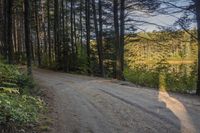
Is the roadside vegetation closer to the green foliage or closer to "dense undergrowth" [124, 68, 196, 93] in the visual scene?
"dense undergrowth" [124, 68, 196, 93]

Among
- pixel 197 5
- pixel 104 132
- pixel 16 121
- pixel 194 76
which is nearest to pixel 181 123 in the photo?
pixel 104 132

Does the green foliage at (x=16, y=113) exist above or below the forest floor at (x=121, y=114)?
above

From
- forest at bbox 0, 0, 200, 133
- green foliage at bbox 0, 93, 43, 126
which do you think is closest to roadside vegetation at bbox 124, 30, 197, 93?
forest at bbox 0, 0, 200, 133

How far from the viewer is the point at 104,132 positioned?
9.39 meters

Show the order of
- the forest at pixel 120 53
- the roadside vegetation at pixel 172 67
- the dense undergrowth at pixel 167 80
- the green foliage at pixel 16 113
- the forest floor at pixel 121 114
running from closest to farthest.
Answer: the green foliage at pixel 16 113
the forest floor at pixel 121 114
the forest at pixel 120 53
the roadside vegetation at pixel 172 67
the dense undergrowth at pixel 167 80

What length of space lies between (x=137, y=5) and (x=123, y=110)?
19.9 m

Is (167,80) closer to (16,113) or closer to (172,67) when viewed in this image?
(172,67)

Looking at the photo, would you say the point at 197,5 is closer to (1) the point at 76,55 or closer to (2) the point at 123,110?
(2) the point at 123,110

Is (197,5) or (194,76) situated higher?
(197,5)

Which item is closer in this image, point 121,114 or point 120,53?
point 121,114

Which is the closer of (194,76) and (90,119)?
(90,119)

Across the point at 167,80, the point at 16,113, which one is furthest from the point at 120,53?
the point at 16,113

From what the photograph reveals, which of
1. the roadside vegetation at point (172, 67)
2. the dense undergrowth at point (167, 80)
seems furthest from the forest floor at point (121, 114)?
the dense undergrowth at point (167, 80)

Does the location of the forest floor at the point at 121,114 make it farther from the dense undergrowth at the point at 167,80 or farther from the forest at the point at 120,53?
the dense undergrowth at the point at 167,80
